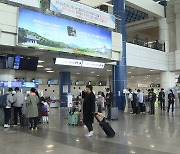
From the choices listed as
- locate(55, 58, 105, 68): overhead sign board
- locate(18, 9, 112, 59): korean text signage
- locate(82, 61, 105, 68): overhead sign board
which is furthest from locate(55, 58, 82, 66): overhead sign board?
locate(18, 9, 112, 59): korean text signage

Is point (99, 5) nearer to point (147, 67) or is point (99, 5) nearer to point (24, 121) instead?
point (147, 67)

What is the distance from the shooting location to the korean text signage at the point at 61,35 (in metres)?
12.8

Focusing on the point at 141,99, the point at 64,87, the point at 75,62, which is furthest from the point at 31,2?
the point at 64,87

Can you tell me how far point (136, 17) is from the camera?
29375mm

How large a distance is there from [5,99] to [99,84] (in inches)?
1019

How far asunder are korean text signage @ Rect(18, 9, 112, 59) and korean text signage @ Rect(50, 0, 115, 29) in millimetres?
455

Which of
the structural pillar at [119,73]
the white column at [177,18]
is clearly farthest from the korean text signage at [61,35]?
the white column at [177,18]

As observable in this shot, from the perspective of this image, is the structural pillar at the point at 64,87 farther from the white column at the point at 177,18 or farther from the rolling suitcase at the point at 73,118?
the rolling suitcase at the point at 73,118

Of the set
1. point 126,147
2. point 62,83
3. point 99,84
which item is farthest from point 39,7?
point 99,84

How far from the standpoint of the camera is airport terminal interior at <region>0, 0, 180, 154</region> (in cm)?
732

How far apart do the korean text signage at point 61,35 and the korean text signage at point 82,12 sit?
1.49ft

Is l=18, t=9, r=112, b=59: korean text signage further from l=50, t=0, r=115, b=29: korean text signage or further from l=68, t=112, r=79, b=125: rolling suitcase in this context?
l=68, t=112, r=79, b=125: rolling suitcase

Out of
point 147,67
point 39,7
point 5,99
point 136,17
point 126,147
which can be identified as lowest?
point 126,147

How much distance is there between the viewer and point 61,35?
47.0ft
